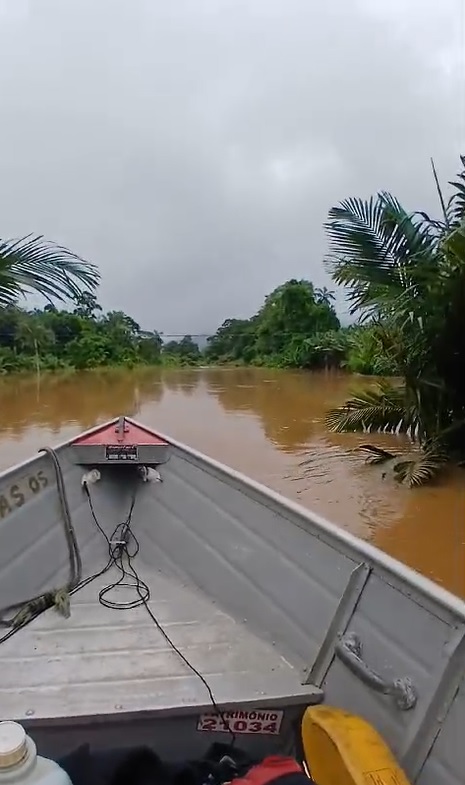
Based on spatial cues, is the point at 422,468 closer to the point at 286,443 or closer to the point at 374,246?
the point at 374,246

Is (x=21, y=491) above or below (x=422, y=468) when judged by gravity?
above

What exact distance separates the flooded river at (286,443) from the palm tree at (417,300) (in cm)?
57

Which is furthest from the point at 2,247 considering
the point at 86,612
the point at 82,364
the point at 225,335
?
the point at 225,335

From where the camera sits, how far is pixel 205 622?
2.89 metres

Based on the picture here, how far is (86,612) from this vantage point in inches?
119

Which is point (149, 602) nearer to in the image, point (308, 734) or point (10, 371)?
point (308, 734)

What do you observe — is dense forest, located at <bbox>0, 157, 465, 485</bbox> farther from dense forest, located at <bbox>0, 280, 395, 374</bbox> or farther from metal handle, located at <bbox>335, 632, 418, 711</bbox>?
dense forest, located at <bbox>0, 280, 395, 374</bbox>

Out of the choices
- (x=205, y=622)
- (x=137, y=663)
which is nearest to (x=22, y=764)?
(x=137, y=663)

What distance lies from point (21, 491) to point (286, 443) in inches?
312

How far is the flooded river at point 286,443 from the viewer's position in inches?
229

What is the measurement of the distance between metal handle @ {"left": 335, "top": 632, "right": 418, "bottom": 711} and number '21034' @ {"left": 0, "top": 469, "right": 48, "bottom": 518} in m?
1.80

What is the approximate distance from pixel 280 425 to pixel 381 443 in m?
3.14

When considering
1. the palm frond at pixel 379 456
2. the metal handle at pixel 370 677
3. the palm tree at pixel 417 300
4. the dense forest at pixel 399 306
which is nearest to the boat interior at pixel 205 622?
the metal handle at pixel 370 677

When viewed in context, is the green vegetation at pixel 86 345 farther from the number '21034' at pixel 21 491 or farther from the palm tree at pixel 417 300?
the number '21034' at pixel 21 491
